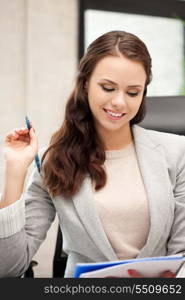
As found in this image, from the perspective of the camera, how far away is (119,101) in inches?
43.1

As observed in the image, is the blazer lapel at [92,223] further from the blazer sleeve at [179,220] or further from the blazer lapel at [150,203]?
the blazer sleeve at [179,220]

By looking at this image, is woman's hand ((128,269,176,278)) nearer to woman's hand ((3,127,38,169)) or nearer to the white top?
the white top

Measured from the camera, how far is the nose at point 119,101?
1.10 metres

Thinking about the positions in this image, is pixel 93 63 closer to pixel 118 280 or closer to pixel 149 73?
pixel 149 73

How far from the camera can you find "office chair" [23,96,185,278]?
4.74 ft

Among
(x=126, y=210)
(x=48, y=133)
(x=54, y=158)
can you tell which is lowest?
(x=48, y=133)

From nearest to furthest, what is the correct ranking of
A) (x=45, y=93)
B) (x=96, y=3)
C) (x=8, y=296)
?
1. (x=8, y=296)
2. (x=45, y=93)
3. (x=96, y=3)

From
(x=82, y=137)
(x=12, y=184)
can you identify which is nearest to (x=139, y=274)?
(x=12, y=184)

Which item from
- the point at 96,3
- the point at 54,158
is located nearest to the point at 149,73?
the point at 54,158

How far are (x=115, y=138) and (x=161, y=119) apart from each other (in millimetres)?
291

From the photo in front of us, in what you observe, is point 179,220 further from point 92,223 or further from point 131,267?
point 131,267

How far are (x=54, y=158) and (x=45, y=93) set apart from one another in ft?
4.67

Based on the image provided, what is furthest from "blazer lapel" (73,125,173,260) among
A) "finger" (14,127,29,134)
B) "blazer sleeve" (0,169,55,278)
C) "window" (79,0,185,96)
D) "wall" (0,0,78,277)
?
"window" (79,0,185,96)

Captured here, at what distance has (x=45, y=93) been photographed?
2.57 meters
